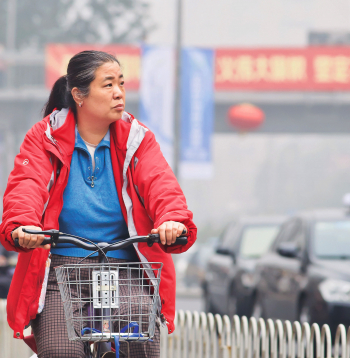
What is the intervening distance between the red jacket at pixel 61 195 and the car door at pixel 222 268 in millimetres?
7520

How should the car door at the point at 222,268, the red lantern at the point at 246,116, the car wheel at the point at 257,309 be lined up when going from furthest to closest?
the red lantern at the point at 246,116 → the car door at the point at 222,268 → the car wheel at the point at 257,309

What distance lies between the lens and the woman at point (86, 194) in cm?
303

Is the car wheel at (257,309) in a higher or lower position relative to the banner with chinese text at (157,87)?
lower

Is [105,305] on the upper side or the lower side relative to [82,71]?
lower

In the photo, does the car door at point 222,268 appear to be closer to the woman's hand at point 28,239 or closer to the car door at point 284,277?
the car door at point 284,277

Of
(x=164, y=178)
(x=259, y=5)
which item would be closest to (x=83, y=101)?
(x=164, y=178)

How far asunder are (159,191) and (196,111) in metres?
13.1

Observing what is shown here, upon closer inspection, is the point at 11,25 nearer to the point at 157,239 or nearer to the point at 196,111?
the point at 196,111

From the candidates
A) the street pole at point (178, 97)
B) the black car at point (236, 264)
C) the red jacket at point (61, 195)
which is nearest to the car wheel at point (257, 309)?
the black car at point (236, 264)

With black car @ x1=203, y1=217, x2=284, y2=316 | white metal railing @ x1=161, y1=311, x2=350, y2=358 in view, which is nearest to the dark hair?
white metal railing @ x1=161, y1=311, x2=350, y2=358

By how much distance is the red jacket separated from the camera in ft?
10.0

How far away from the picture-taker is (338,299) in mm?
6984

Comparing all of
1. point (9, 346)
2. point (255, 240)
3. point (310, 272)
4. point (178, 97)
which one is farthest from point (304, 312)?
point (178, 97)

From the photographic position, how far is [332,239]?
8016mm
